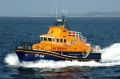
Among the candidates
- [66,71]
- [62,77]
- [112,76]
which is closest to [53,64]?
[66,71]

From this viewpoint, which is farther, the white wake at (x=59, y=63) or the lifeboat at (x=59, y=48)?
the white wake at (x=59, y=63)

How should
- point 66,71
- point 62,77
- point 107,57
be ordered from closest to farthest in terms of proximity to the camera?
point 62,77 < point 66,71 < point 107,57

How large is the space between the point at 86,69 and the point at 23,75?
6.69 meters

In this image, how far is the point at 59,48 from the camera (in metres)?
32.0

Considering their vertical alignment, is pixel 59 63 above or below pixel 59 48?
below

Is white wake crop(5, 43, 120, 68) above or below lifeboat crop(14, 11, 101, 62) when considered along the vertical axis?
below

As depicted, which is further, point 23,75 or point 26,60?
point 26,60

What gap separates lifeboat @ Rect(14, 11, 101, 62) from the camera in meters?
30.9

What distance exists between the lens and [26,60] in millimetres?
30969

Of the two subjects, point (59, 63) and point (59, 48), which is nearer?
point (59, 63)

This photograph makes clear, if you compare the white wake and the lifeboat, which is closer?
the lifeboat

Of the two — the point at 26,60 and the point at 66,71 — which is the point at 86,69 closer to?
the point at 66,71

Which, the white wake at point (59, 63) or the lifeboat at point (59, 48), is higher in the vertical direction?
the lifeboat at point (59, 48)

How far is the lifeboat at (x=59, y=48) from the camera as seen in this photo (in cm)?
3092
